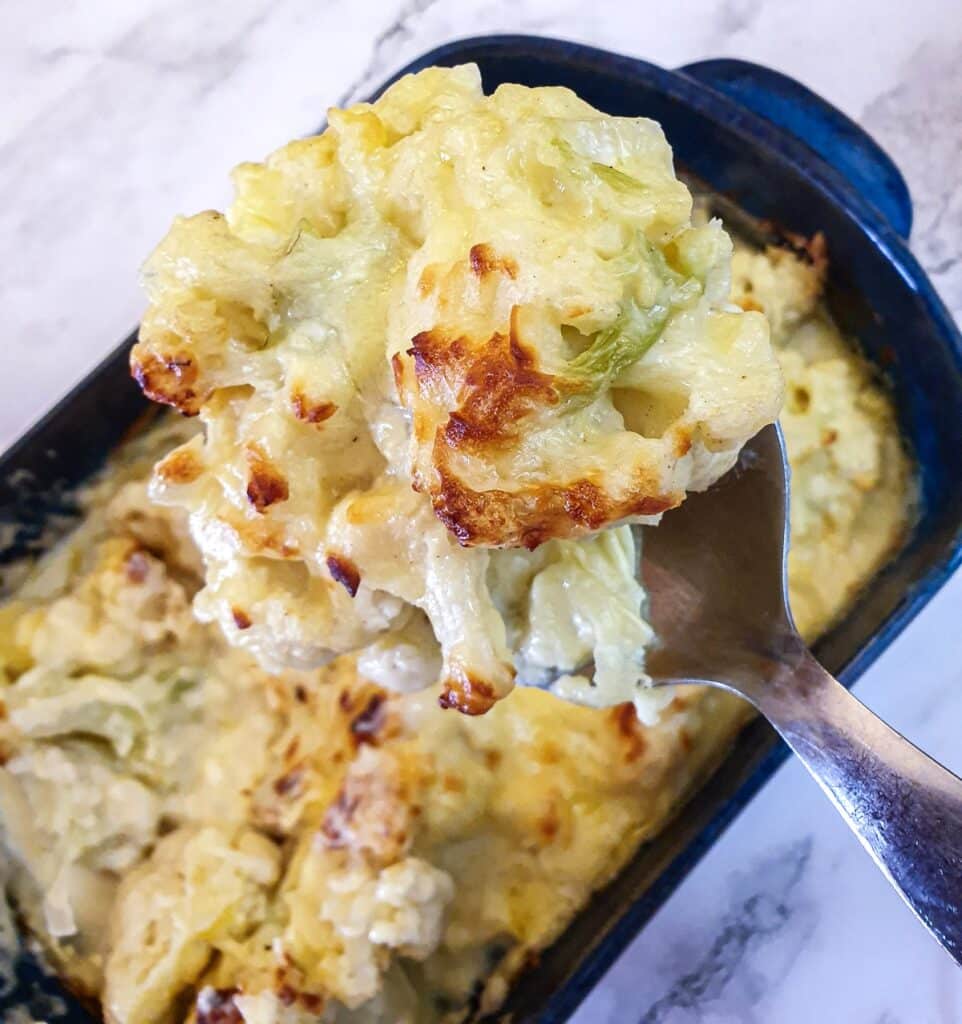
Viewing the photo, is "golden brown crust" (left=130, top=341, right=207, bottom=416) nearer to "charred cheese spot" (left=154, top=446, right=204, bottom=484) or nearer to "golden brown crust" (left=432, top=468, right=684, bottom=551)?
"charred cheese spot" (left=154, top=446, right=204, bottom=484)

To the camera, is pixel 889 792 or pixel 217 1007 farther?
pixel 217 1007

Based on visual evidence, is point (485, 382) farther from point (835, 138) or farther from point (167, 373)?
point (835, 138)

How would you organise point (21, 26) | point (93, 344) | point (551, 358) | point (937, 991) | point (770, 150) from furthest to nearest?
point (21, 26) < point (93, 344) < point (937, 991) < point (770, 150) < point (551, 358)

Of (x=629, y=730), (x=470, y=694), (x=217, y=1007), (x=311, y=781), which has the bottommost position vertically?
(x=217, y=1007)

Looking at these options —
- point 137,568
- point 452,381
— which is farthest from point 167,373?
point 137,568

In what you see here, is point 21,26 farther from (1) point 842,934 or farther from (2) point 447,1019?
(1) point 842,934

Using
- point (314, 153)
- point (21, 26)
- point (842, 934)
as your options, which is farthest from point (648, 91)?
point (21, 26)

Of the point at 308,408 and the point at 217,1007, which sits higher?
the point at 308,408
